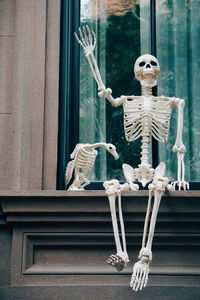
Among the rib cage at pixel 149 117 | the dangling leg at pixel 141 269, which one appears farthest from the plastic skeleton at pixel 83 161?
the dangling leg at pixel 141 269

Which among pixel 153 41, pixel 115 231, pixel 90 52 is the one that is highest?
pixel 153 41

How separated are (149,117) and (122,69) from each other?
1.00 m

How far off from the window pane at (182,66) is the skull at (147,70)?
678 millimetres

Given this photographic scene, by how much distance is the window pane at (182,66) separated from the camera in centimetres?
731

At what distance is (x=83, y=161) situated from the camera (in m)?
6.71

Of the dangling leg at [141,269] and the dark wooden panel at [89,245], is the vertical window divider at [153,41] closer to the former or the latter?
the dark wooden panel at [89,245]

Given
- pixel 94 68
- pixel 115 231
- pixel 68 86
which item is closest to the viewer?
pixel 115 231

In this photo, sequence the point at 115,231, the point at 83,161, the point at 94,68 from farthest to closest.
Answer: the point at 94,68 → the point at 83,161 → the point at 115,231

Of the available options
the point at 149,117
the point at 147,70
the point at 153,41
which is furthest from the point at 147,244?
the point at 153,41

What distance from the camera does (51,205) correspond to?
21.4 ft

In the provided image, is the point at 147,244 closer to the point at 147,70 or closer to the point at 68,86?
the point at 147,70

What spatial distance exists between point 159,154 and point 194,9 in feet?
4.78

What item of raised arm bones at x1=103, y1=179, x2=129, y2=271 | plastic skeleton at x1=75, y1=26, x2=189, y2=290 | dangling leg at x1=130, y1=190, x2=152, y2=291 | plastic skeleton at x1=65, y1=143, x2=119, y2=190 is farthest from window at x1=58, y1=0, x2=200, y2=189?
dangling leg at x1=130, y1=190, x2=152, y2=291

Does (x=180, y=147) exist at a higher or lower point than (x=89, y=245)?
higher
